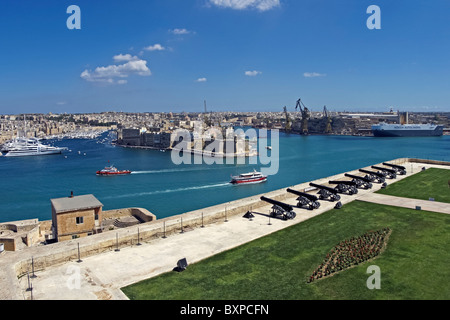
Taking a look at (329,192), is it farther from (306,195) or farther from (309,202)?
(309,202)

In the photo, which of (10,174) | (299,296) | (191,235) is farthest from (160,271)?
(10,174)

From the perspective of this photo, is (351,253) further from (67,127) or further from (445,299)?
(67,127)

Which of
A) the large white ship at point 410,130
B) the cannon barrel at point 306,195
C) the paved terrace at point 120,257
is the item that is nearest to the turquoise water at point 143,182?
the cannon barrel at point 306,195

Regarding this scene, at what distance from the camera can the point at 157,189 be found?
3459cm

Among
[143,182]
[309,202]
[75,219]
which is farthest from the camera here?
[143,182]

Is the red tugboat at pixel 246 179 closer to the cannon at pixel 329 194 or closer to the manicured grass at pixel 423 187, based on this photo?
the manicured grass at pixel 423 187

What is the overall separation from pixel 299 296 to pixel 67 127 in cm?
14293

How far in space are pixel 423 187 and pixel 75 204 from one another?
851 inches

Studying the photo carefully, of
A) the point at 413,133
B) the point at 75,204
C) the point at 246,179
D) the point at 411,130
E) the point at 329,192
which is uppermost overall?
the point at 411,130

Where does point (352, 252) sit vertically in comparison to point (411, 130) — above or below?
below

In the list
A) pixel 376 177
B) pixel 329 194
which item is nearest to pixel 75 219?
pixel 329 194

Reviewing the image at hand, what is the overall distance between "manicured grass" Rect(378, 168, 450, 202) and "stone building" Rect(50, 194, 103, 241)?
56.1ft

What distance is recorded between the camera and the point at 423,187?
23391mm

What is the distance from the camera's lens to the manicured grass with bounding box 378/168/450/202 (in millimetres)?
21062
